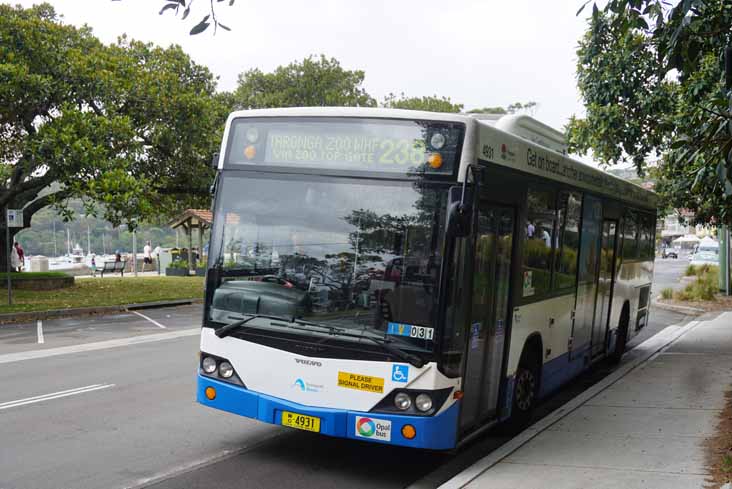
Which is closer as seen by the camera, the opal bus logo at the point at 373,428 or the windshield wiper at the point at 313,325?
the opal bus logo at the point at 373,428

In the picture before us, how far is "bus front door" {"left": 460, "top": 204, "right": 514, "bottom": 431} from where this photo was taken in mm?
6363

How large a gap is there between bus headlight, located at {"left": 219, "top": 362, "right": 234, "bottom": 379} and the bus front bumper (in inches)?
9.6

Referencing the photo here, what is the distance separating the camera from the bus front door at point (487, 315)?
6.36 meters

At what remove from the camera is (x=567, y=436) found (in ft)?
24.4

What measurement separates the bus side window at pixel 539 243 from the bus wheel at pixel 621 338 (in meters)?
4.92

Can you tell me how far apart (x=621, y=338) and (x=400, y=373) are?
27.2 ft

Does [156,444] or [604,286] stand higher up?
[604,286]

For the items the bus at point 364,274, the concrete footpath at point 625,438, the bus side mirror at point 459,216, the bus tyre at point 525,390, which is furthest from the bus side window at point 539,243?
the bus side mirror at point 459,216

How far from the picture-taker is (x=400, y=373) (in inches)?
226

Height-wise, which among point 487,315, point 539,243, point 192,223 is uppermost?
point 539,243

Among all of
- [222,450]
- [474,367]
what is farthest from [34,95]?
[474,367]

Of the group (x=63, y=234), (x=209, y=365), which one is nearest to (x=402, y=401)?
(x=209, y=365)

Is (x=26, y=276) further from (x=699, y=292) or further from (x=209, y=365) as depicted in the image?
(x=699, y=292)

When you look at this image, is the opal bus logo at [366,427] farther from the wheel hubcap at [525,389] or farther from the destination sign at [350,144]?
the wheel hubcap at [525,389]
